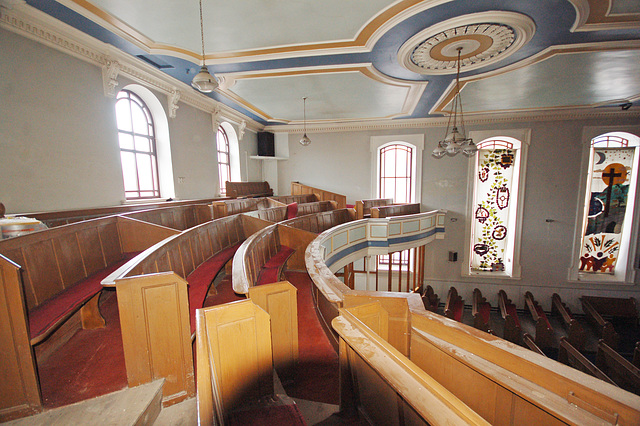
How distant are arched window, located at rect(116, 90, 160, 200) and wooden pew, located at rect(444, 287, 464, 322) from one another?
26.2 feet

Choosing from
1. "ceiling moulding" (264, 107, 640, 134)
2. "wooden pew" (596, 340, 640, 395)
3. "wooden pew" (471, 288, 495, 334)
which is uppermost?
"ceiling moulding" (264, 107, 640, 134)

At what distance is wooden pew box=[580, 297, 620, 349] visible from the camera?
20.3 ft

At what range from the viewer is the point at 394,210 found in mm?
7680

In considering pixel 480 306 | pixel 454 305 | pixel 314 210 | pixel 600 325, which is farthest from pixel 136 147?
pixel 600 325

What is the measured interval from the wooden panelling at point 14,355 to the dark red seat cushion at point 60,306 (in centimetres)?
7

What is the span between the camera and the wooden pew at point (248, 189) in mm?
7496

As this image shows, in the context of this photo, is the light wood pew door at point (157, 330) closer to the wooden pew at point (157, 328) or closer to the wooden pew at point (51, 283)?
the wooden pew at point (157, 328)

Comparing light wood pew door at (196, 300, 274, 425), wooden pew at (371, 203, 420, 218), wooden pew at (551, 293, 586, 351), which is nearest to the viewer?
light wood pew door at (196, 300, 274, 425)

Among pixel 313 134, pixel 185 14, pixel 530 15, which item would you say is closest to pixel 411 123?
pixel 313 134

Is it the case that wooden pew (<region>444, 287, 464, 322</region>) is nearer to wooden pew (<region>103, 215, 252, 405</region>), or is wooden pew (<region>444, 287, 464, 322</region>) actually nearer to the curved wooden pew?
the curved wooden pew

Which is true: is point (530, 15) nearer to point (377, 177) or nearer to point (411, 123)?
point (411, 123)

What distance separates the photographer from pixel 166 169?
560cm

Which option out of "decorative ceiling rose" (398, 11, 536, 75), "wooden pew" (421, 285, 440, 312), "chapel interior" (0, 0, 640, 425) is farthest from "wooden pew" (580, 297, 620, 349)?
"decorative ceiling rose" (398, 11, 536, 75)

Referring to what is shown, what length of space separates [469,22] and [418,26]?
2.05 ft
